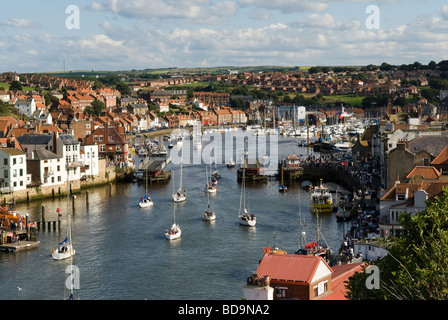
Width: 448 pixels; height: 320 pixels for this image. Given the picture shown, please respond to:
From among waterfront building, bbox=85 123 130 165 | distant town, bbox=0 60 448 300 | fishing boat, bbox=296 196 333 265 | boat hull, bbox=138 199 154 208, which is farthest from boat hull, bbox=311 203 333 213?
waterfront building, bbox=85 123 130 165

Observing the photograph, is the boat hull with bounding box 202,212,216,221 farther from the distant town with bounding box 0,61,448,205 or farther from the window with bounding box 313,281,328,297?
the window with bounding box 313,281,328,297

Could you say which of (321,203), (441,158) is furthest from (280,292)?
(321,203)

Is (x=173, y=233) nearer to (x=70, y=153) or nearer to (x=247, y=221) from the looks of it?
(x=247, y=221)

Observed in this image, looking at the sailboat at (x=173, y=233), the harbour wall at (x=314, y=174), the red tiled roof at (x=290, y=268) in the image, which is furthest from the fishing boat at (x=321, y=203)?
the red tiled roof at (x=290, y=268)

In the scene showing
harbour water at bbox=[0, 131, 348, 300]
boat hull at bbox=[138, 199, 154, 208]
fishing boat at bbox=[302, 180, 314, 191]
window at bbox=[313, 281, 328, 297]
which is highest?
window at bbox=[313, 281, 328, 297]

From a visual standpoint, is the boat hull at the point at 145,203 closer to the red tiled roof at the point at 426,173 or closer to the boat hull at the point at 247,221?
the boat hull at the point at 247,221

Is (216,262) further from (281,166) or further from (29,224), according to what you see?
(281,166)

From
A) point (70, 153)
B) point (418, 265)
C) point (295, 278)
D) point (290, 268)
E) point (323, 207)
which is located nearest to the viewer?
point (418, 265)
